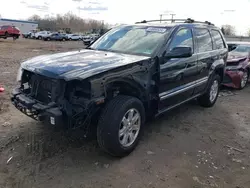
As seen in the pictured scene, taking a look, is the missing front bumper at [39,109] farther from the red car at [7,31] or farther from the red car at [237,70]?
the red car at [7,31]

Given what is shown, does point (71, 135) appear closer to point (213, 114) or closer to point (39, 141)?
point (39, 141)

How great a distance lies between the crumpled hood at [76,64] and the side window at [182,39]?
741 mm

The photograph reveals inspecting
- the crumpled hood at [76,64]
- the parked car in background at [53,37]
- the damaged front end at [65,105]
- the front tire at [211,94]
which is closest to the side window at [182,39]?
the crumpled hood at [76,64]

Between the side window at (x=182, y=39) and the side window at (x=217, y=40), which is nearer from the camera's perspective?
the side window at (x=182, y=39)

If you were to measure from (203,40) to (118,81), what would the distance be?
269 centimetres

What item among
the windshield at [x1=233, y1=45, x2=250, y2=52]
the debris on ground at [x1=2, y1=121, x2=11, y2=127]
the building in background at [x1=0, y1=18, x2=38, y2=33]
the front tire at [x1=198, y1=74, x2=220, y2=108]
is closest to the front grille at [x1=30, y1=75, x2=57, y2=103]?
the debris on ground at [x1=2, y1=121, x2=11, y2=127]

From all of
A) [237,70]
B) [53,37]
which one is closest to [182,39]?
[237,70]

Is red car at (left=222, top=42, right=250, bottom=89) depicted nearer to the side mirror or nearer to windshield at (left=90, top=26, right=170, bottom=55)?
windshield at (left=90, top=26, right=170, bottom=55)

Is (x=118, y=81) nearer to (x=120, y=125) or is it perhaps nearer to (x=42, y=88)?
(x=120, y=125)

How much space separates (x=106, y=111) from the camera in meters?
3.31

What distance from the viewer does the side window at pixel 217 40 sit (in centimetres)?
584

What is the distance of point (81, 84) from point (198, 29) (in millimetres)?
3022

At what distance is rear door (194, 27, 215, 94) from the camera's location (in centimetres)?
506

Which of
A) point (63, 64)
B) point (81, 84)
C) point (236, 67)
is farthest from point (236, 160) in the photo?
point (236, 67)
